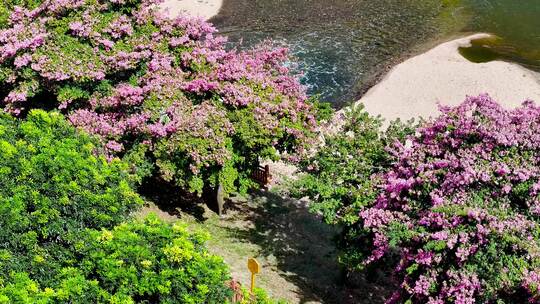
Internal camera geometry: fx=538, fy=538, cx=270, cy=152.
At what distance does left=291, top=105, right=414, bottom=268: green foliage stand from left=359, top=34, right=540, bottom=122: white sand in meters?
13.2

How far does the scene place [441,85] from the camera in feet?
116

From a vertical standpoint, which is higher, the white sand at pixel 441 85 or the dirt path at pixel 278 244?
the white sand at pixel 441 85

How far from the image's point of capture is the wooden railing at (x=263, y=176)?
24438mm

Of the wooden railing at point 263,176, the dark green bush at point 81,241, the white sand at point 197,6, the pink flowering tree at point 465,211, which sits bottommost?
the wooden railing at point 263,176

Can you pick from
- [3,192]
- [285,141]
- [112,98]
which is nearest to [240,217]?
[285,141]

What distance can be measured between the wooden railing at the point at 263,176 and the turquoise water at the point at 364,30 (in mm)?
11979

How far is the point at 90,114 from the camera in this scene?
787 inches

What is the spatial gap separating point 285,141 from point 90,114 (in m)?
7.39

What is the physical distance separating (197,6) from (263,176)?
2839 centimetres

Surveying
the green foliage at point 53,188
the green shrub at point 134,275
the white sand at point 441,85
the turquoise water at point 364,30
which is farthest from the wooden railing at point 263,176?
the turquoise water at point 364,30

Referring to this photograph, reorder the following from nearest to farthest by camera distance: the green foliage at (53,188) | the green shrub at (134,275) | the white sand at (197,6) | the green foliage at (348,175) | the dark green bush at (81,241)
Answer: the green shrub at (134,275)
the dark green bush at (81,241)
the green foliage at (53,188)
the green foliage at (348,175)
the white sand at (197,6)

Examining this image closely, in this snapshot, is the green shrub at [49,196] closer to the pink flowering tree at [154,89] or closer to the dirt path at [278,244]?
the pink flowering tree at [154,89]

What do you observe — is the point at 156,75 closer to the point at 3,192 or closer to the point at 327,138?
the point at 327,138

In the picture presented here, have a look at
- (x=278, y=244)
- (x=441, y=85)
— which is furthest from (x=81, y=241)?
(x=441, y=85)
